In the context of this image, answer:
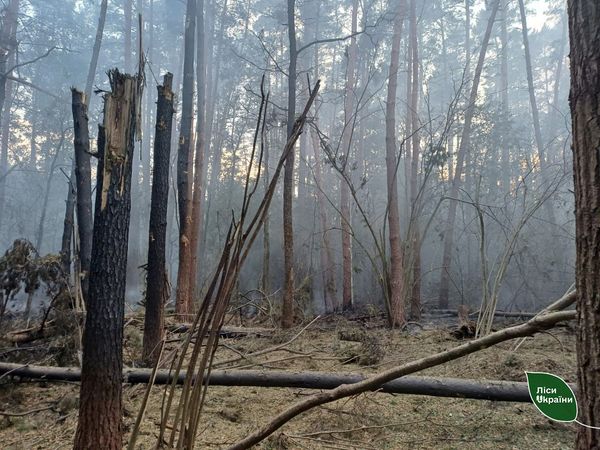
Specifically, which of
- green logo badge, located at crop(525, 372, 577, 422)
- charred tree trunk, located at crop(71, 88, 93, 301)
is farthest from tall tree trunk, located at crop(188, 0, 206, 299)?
green logo badge, located at crop(525, 372, 577, 422)

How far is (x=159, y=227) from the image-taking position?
13.2ft

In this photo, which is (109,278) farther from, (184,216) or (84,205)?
(184,216)

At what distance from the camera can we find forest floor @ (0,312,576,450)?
2145 mm

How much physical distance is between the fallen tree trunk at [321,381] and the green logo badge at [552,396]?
143 cm

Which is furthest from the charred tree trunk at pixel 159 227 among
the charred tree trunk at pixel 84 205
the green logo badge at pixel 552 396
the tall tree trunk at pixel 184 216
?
the green logo badge at pixel 552 396

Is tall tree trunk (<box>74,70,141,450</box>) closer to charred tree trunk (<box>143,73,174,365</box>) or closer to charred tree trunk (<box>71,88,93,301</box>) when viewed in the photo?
charred tree trunk (<box>143,73,174,365</box>)

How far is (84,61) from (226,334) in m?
23.5

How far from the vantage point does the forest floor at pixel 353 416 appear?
214 cm

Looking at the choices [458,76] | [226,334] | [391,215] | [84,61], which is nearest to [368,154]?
[458,76]

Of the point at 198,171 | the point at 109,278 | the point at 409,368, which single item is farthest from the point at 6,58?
the point at 409,368

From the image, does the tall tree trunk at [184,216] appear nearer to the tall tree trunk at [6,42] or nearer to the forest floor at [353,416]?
the forest floor at [353,416]

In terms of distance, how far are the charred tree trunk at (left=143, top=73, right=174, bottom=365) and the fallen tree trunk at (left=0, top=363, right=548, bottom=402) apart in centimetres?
83

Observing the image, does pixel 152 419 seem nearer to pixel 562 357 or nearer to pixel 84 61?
pixel 562 357

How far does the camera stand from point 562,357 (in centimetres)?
358
